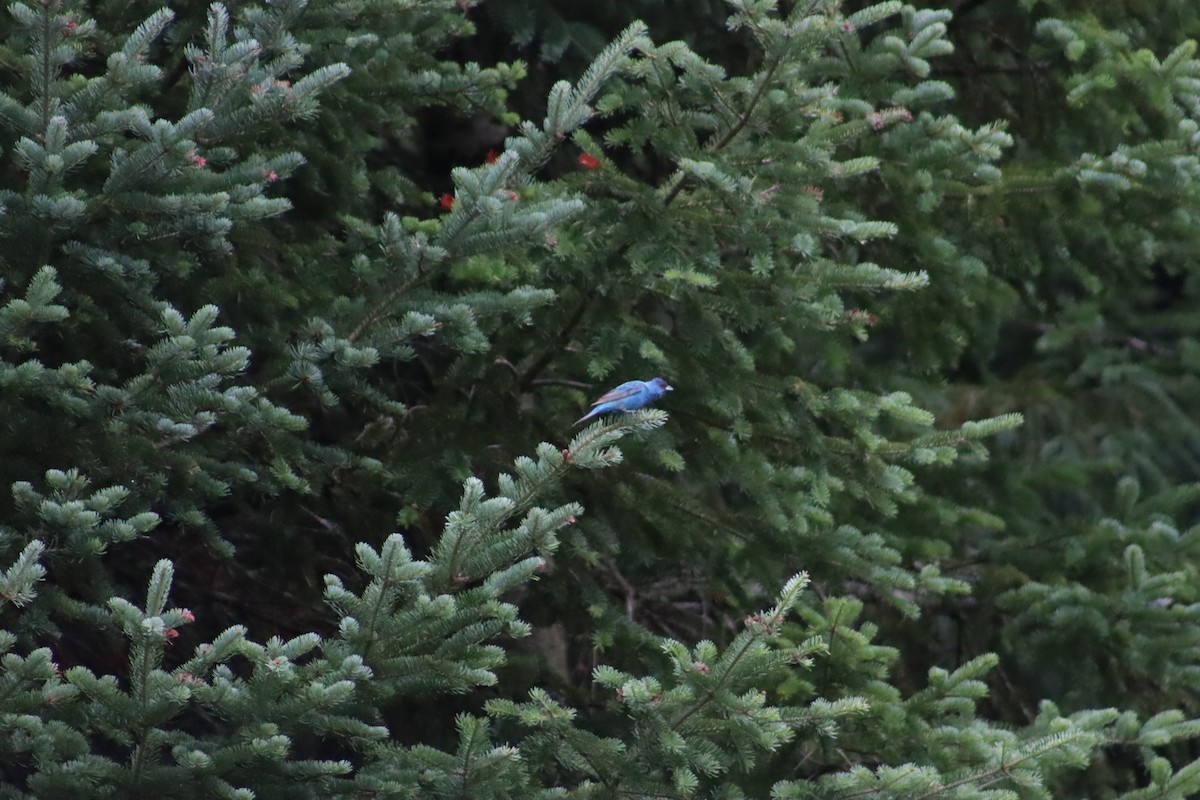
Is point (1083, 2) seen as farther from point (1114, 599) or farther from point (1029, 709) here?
point (1029, 709)

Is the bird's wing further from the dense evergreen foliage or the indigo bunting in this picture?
the dense evergreen foliage

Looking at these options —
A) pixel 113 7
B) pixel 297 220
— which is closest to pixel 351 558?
pixel 297 220

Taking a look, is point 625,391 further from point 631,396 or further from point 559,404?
point 559,404

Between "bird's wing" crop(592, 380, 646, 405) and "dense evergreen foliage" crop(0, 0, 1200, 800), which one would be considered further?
"bird's wing" crop(592, 380, 646, 405)

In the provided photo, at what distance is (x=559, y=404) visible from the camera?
4.44 meters

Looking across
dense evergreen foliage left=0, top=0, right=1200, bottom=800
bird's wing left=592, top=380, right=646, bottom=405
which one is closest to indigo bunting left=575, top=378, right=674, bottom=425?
bird's wing left=592, top=380, right=646, bottom=405

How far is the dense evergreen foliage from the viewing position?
3104 mm

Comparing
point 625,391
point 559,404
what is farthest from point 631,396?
point 559,404

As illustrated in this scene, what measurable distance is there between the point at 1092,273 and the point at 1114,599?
4.28ft

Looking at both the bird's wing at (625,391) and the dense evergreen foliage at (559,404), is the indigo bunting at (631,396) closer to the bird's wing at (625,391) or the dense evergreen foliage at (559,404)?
the bird's wing at (625,391)

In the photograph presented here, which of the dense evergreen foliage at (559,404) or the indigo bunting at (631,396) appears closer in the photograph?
the dense evergreen foliage at (559,404)

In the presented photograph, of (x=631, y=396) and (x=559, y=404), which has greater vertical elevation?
(x=631, y=396)

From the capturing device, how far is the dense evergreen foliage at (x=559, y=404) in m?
3.10

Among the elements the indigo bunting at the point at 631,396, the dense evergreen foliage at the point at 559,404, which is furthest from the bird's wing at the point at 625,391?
the dense evergreen foliage at the point at 559,404
